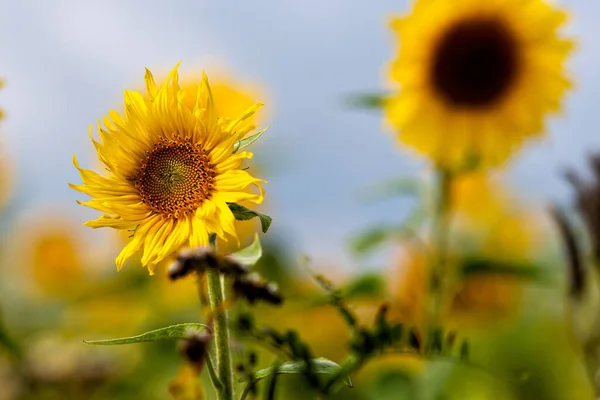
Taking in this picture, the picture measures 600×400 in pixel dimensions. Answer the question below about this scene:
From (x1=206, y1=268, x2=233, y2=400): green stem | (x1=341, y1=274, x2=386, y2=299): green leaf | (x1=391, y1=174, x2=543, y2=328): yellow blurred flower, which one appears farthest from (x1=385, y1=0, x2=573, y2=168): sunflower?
(x1=206, y1=268, x2=233, y2=400): green stem

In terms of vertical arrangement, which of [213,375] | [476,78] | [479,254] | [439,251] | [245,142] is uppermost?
[245,142]

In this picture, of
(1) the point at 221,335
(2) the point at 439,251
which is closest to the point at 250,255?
(1) the point at 221,335

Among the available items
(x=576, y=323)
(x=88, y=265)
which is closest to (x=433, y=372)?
(x=576, y=323)

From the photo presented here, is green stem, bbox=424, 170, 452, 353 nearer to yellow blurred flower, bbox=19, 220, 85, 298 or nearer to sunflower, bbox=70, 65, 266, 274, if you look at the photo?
sunflower, bbox=70, 65, 266, 274

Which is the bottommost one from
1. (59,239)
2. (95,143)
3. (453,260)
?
(59,239)

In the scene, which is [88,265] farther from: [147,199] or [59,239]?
[147,199]

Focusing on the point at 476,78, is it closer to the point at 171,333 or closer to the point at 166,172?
the point at 166,172
